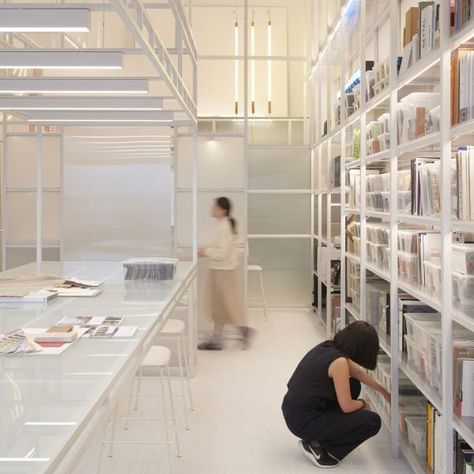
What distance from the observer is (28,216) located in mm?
7035

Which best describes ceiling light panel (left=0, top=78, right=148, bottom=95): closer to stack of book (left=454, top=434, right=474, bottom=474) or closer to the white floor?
the white floor

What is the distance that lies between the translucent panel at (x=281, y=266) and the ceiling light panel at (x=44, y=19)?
6073 mm

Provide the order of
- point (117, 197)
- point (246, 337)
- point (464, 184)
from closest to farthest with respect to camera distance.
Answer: point (464, 184) < point (117, 197) < point (246, 337)

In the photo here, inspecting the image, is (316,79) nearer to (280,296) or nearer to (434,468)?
(280,296)

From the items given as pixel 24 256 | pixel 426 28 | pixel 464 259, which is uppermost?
pixel 426 28

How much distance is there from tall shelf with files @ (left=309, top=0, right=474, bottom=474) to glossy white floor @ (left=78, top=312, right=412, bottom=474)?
22.2 inches

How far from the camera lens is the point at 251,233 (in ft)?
27.0

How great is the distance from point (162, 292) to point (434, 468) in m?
1.72

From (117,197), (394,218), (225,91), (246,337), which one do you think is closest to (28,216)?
(117,197)

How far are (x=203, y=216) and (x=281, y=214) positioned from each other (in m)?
1.78

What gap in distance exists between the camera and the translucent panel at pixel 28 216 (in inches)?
276

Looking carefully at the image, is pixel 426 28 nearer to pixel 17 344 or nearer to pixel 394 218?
pixel 394 218

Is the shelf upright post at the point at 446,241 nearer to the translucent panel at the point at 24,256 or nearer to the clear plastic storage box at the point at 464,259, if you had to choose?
the clear plastic storage box at the point at 464,259

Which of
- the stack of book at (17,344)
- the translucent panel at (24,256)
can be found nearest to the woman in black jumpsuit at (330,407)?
the stack of book at (17,344)
